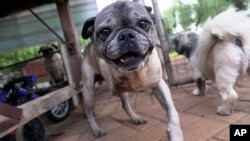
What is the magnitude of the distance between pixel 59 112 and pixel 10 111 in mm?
1922

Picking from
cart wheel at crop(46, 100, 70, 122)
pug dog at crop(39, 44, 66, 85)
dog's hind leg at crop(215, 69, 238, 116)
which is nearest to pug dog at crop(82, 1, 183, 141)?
dog's hind leg at crop(215, 69, 238, 116)

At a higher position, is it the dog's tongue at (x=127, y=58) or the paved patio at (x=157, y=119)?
the dog's tongue at (x=127, y=58)

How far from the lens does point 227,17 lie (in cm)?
249

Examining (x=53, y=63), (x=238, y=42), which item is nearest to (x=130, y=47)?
(x=238, y=42)

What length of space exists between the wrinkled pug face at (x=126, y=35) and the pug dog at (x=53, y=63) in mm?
3727

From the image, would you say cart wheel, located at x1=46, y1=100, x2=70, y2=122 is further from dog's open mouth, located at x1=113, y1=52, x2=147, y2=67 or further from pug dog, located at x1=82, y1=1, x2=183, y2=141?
dog's open mouth, located at x1=113, y1=52, x2=147, y2=67

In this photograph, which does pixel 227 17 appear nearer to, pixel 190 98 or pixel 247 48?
pixel 247 48

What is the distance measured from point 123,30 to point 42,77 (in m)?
4.84

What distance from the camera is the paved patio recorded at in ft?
7.60

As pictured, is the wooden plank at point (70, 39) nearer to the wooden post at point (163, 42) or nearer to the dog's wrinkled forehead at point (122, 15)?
the wooden post at point (163, 42)

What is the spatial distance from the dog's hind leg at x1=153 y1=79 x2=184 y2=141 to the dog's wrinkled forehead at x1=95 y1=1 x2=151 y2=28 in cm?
67

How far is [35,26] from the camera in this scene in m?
5.84

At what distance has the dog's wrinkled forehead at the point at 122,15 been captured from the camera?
168 cm

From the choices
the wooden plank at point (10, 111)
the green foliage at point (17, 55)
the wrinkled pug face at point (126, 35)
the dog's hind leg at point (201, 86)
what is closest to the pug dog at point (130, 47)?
the wrinkled pug face at point (126, 35)
